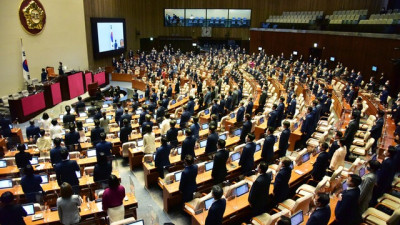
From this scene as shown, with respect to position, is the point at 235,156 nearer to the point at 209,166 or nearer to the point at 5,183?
the point at 209,166

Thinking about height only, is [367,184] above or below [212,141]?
Answer: above

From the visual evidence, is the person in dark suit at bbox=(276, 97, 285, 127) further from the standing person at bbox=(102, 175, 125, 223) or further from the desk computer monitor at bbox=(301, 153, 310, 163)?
the standing person at bbox=(102, 175, 125, 223)

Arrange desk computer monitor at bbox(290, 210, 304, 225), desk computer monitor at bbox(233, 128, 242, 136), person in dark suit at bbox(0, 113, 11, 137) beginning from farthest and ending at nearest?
person in dark suit at bbox(0, 113, 11, 137) < desk computer monitor at bbox(233, 128, 242, 136) < desk computer monitor at bbox(290, 210, 304, 225)

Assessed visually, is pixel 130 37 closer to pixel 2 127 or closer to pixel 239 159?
pixel 2 127

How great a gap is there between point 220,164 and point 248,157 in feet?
2.80

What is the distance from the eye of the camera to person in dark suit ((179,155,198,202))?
5906 mm

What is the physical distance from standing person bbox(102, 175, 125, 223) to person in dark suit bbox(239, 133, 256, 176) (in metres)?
3.01

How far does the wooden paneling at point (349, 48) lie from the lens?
1695 cm

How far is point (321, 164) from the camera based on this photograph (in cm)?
641

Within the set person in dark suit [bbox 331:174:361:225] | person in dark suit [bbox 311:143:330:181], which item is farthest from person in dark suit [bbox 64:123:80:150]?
person in dark suit [bbox 331:174:361:225]

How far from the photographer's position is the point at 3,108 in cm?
1509

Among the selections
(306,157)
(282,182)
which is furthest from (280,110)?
(282,182)

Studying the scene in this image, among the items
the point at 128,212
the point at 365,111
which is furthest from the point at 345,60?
the point at 128,212

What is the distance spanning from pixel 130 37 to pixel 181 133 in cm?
2500
